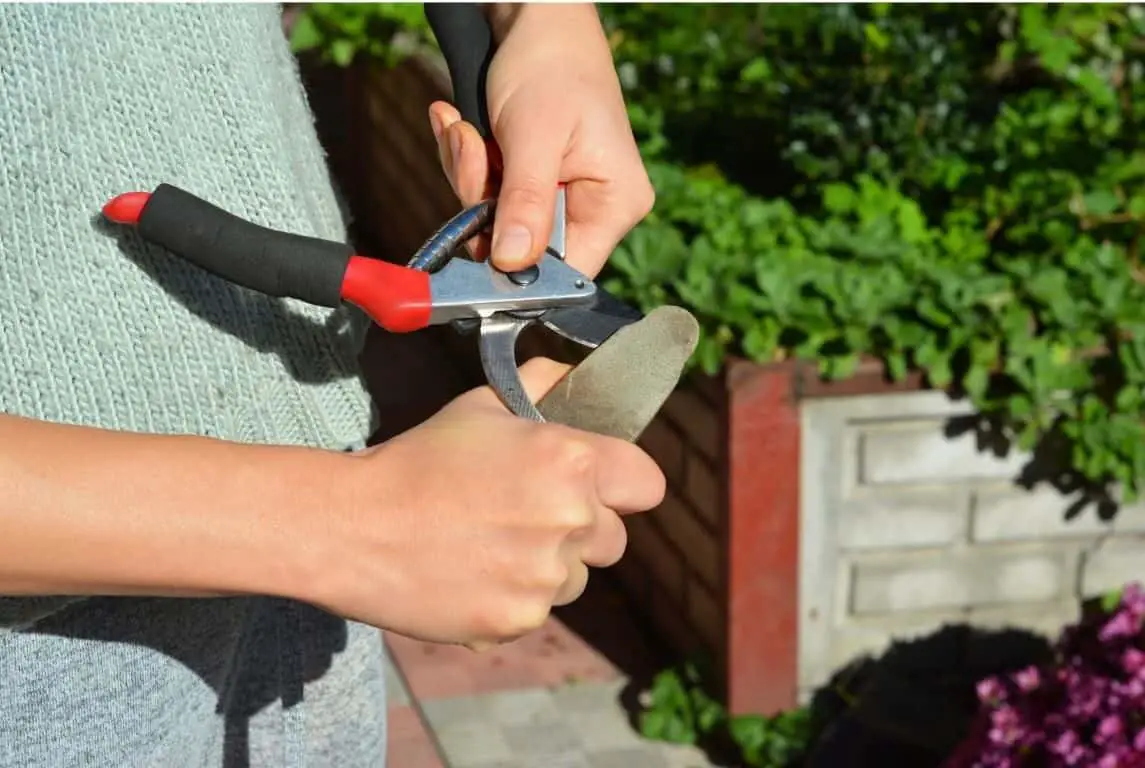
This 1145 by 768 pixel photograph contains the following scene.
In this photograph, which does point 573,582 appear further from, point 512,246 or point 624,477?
point 512,246

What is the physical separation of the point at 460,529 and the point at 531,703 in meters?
2.59

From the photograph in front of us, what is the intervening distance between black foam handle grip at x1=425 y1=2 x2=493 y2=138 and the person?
0.02 metres

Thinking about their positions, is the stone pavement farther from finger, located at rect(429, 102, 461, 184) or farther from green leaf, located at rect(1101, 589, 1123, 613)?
finger, located at rect(429, 102, 461, 184)

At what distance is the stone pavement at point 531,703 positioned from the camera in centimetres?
331

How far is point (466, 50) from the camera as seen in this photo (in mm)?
→ 1514

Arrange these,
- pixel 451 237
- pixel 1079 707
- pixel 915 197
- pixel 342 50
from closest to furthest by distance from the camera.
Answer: pixel 451 237 < pixel 1079 707 < pixel 915 197 < pixel 342 50

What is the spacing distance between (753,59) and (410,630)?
144 inches

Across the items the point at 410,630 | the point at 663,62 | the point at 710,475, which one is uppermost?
the point at 410,630

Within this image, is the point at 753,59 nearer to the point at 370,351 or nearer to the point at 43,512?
the point at 370,351

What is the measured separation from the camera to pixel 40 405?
3.77 feet

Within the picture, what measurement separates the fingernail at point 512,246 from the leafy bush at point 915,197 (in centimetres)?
167

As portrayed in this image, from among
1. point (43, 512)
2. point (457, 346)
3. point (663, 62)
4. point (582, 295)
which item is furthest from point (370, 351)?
point (43, 512)

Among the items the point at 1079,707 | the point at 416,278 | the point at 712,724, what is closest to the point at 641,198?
the point at 416,278

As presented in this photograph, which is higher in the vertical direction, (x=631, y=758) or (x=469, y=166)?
(x=469, y=166)
